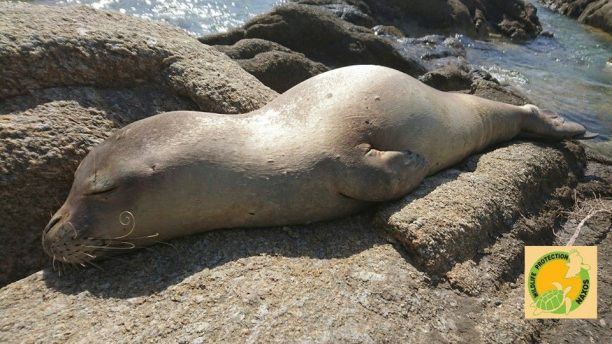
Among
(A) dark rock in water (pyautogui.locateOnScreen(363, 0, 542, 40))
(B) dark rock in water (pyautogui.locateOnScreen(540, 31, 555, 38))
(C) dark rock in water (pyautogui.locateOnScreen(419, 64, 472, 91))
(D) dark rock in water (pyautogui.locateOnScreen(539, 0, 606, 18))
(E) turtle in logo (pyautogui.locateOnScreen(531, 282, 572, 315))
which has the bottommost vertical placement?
(D) dark rock in water (pyautogui.locateOnScreen(539, 0, 606, 18))

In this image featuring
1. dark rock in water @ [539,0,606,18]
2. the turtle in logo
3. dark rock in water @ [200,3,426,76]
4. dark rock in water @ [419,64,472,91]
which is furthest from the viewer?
dark rock in water @ [539,0,606,18]

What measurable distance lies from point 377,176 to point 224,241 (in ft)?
3.22

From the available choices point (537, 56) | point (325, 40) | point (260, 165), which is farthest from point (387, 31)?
point (260, 165)

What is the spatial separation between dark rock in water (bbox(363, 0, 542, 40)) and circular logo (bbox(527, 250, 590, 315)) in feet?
35.2

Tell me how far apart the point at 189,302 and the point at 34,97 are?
1.75 metres

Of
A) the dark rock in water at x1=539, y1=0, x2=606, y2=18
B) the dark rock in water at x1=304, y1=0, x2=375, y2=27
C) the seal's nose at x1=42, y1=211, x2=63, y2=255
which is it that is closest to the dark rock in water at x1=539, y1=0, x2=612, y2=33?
the dark rock in water at x1=539, y1=0, x2=606, y2=18

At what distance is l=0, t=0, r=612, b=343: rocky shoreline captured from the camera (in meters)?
2.45

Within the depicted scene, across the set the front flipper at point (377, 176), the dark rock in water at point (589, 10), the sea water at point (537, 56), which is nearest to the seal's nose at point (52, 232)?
the front flipper at point (377, 176)

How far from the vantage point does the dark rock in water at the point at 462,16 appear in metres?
13.2

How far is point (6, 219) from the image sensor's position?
2.93 metres

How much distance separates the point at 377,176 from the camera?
3.02 m

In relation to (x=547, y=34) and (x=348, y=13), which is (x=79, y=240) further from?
(x=547, y=34)

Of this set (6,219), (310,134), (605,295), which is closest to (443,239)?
(310,134)

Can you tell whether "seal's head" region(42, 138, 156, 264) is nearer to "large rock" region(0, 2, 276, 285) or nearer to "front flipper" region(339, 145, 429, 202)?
"large rock" region(0, 2, 276, 285)
